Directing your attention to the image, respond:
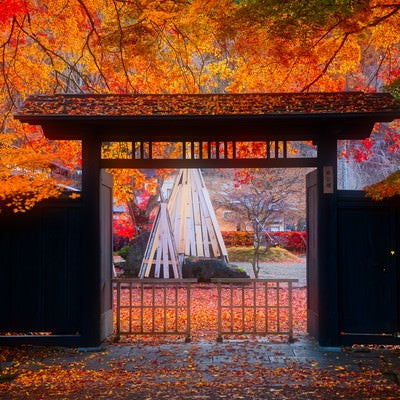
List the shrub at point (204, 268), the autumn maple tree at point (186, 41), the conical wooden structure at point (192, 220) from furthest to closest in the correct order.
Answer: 1. the conical wooden structure at point (192, 220)
2. the shrub at point (204, 268)
3. the autumn maple tree at point (186, 41)

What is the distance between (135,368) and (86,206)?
2614 mm

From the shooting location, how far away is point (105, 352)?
866 centimetres

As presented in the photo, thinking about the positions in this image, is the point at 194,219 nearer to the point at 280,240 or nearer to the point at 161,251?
the point at 161,251

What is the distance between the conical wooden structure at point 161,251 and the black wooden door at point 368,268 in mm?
9663

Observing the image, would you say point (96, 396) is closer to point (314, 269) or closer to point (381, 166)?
point (314, 269)

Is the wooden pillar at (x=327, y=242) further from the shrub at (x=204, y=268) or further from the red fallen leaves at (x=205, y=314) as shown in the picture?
the shrub at (x=204, y=268)

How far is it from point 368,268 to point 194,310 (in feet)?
21.0

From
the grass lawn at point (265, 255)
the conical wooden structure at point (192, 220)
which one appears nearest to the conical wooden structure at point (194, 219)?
the conical wooden structure at point (192, 220)

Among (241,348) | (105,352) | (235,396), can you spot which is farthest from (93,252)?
(235,396)

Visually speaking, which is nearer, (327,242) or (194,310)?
(327,242)

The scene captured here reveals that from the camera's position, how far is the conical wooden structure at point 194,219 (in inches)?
785

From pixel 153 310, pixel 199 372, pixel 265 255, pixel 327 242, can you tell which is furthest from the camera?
pixel 265 255

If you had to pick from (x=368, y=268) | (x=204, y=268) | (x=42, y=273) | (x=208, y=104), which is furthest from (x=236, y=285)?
(x=208, y=104)

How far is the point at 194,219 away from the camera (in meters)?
20.3
